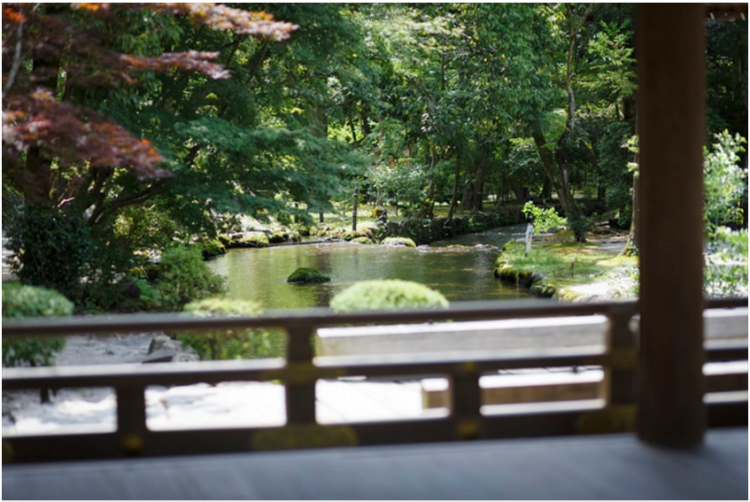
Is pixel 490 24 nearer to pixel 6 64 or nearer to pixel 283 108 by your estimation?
pixel 283 108

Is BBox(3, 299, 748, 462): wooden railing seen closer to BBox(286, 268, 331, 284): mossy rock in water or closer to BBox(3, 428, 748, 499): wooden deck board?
BBox(3, 428, 748, 499): wooden deck board

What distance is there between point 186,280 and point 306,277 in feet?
19.2

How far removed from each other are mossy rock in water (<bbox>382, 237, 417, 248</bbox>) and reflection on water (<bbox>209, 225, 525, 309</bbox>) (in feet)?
2.12

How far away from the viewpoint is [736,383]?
5.08 metres

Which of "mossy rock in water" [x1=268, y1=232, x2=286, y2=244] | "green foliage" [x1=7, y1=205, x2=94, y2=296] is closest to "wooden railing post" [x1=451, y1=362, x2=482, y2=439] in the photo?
"green foliage" [x1=7, y1=205, x2=94, y2=296]

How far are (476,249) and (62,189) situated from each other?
14.4 meters

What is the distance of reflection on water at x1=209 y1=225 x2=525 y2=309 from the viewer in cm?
1691

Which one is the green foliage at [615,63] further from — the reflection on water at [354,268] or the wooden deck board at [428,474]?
the wooden deck board at [428,474]

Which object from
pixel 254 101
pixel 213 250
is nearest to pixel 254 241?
pixel 213 250

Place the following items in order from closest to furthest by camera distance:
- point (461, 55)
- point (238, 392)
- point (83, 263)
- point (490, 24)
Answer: point (238, 392), point (83, 263), point (490, 24), point (461, 55)

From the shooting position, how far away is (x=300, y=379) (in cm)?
454

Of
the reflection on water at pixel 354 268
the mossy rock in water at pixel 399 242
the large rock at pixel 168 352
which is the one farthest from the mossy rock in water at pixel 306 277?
the mossy rock in water at pixel 399 242

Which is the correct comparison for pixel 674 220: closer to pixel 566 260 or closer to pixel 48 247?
pixel 48 247

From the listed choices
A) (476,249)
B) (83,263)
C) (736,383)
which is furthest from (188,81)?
(476,249)
